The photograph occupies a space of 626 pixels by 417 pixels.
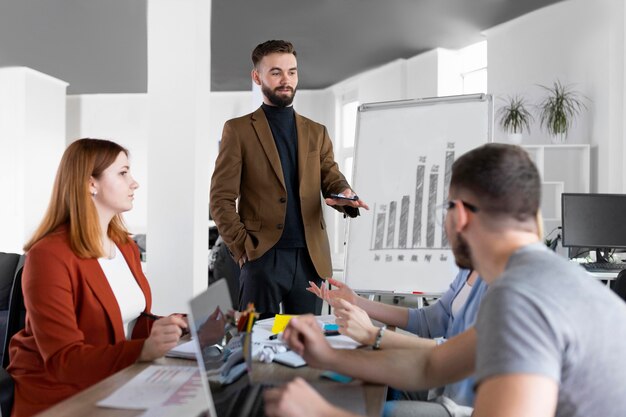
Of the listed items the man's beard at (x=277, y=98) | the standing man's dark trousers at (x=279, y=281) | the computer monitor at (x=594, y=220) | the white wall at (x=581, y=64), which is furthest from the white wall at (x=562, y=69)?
the standing man's dark trousers at (x=279, y=281)

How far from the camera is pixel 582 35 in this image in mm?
5973

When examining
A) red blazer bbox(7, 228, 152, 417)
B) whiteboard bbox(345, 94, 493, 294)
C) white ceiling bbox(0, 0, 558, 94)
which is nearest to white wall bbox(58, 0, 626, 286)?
white ceiling bbox(0, 0, 558, 94)

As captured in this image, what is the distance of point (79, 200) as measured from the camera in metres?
1.80

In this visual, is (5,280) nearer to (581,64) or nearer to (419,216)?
(419,216)

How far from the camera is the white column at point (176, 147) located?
4129mm

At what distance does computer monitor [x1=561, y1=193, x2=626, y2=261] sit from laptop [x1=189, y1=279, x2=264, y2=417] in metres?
3.53

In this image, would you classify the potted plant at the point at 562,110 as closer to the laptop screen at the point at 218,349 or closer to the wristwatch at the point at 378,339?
the wristwatch at the point at 378,339

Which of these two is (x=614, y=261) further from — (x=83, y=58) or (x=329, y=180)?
(x=83, y=58)

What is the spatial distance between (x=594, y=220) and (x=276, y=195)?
2.54 m

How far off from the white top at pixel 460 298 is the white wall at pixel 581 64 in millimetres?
4023

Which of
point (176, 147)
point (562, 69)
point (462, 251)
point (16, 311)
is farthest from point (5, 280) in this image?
point (562, 69)

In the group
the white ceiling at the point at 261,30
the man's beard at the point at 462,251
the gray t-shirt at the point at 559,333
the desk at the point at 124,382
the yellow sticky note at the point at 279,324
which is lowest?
the desk at the point at 124,382

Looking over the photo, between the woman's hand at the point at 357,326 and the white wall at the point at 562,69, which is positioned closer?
the woman's hand at the point at 357,326

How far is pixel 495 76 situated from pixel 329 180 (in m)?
5.03
